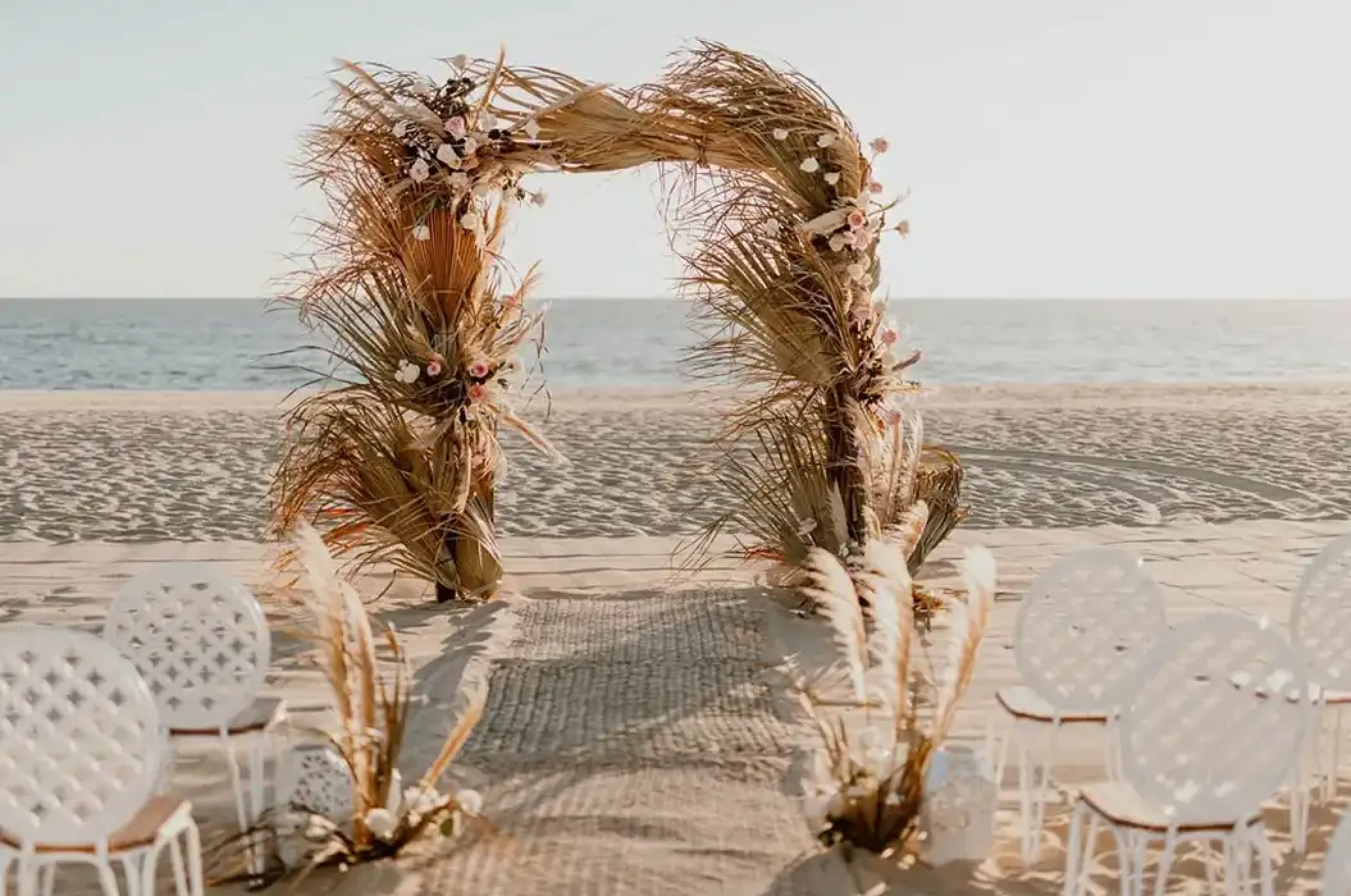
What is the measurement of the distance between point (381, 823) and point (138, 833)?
79 centimetres

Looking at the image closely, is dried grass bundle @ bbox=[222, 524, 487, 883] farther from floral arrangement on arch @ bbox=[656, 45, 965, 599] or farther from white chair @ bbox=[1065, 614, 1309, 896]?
floral arrangement on arch @ bbox=[656, 45, 965, 599]

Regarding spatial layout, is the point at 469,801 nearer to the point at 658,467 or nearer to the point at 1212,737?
the point at 1212,737

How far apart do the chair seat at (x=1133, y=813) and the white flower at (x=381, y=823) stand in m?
1.85

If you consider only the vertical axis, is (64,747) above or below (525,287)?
below

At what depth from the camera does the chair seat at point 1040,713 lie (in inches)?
169

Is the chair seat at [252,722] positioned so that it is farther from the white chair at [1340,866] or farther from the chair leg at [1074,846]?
the white chair at [1340,866]

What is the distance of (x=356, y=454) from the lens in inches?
293

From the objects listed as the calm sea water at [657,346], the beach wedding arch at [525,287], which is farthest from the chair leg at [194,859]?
the calm sea water at [657,346]

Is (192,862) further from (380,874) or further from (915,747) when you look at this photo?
(915,747)

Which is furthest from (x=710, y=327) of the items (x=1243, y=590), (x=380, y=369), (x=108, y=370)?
(x=108, y=370)

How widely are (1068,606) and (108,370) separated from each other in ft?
128

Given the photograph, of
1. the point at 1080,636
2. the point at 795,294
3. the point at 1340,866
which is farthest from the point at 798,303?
the point at 1340,866

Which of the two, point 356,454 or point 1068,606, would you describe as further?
point 356,454

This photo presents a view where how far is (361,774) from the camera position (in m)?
4.02
